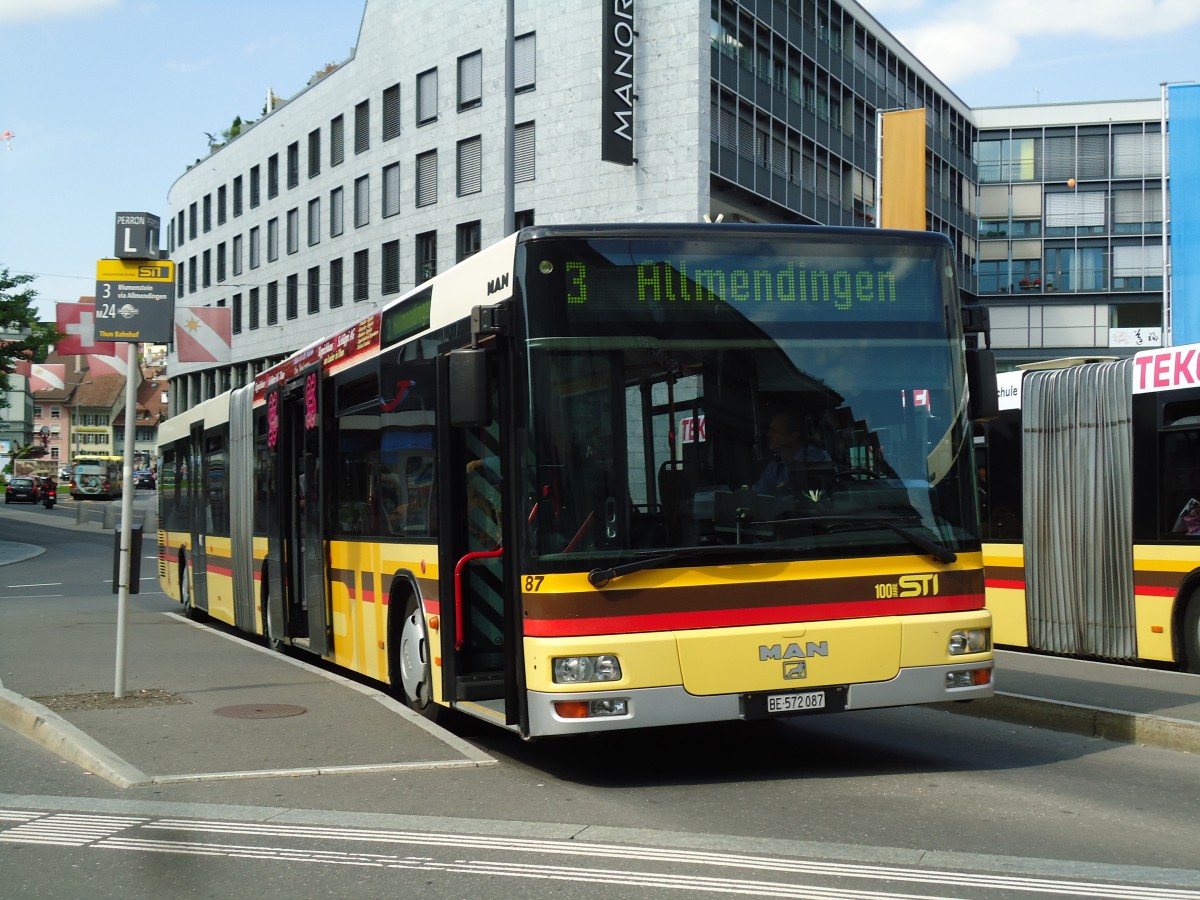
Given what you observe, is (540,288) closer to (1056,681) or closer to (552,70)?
(1056,681)

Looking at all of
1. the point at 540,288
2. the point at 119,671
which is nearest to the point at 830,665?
Answer: the point at 540,288

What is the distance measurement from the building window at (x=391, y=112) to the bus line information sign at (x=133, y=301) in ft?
136

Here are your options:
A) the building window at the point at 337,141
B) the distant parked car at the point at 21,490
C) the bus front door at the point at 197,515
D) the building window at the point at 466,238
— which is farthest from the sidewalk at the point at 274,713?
the distant parked car at the point at 21,490

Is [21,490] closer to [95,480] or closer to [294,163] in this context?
[95,480]

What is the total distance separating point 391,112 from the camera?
170 feet

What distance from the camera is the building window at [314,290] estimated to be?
5766 centimetres

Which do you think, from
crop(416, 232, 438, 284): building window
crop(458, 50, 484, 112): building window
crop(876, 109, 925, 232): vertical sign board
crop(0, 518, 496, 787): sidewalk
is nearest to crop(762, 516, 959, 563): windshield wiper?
crop(0, 518, 496, 787): sidewalk

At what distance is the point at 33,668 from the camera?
13.3 m

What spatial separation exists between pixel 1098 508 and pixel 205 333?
23.5 m

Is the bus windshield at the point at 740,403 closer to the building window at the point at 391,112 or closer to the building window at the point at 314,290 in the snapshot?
the building window at the point at 391,112

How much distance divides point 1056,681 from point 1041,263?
204ft

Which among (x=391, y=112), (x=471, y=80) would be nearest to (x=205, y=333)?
(x=471, y=80)

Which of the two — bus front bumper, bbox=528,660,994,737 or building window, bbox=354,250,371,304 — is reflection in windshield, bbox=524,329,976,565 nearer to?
bus front bumper, bbox=528,660,994,737

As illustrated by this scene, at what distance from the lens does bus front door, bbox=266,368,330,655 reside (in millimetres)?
12703
